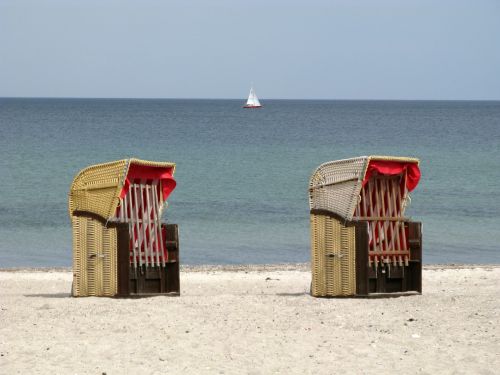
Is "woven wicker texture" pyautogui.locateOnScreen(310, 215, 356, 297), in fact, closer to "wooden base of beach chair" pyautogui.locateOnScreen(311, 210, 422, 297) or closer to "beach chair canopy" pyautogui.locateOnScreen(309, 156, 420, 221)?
"wooden base of beach chair" pyautogui.locateOnScreen(311, 210, 422, 297)

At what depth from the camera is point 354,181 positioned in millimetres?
12016

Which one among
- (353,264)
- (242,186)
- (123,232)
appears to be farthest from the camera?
(242,186)

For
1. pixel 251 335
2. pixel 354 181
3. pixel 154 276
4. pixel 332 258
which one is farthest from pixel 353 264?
pixel 251 335

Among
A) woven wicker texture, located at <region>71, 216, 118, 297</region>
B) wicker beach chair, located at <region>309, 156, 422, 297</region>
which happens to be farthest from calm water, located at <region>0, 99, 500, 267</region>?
woven wicker texture, located at <region>71, 216, 118, 297</region>

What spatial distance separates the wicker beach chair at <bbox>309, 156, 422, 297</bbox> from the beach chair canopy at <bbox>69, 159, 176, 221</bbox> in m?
1.77

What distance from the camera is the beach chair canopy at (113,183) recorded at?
39.1 feet

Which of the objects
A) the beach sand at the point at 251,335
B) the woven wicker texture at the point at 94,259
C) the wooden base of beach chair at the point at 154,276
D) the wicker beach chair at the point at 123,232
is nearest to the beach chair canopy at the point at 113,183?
the wicker beach chair at the point at 123,232

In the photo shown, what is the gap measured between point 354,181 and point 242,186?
25087mm

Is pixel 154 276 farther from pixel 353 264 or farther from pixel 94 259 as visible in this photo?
pixel 353 264

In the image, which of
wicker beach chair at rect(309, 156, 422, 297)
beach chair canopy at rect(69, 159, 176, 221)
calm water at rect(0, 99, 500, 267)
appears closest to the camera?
beach chair canopy at rect(69, 159, 176, 221)

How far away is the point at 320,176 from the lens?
495 inches

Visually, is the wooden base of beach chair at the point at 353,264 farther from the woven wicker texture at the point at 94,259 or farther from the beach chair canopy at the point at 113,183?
the woven wicker texture at the point at 94,259

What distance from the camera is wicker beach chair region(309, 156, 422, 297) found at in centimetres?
1209

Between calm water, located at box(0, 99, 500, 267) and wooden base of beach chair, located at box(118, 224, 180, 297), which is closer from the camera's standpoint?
wooden base of beach chair, located at box(118, 224, 180, 297)
